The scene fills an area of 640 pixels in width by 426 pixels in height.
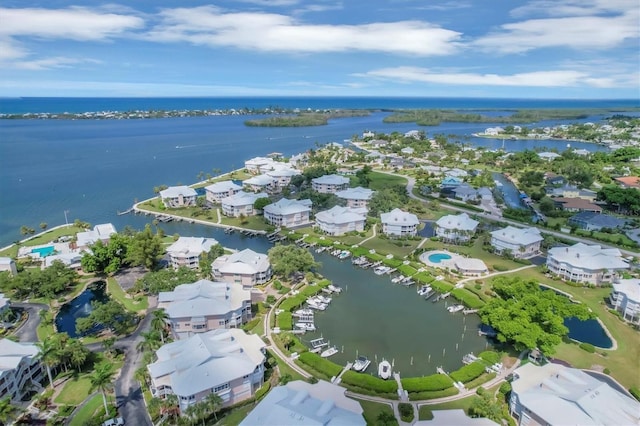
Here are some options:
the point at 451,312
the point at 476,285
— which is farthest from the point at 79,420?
the point at 476,285

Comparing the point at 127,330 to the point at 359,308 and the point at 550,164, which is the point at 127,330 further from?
the point at 550,164

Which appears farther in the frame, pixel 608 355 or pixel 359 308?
pixel 359 308

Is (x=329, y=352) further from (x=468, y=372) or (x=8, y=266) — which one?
(x=8, y=266)

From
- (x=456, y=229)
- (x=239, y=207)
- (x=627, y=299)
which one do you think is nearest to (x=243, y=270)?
(x=239, y=207)

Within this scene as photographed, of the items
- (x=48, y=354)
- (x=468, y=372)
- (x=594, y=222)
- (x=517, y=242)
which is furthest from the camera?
(x=594, y=222)

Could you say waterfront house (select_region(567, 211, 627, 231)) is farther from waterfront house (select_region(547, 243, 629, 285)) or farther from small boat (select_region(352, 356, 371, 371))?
small boat (select_region(352, 356, 371, 371))

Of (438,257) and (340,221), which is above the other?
(340,221)
